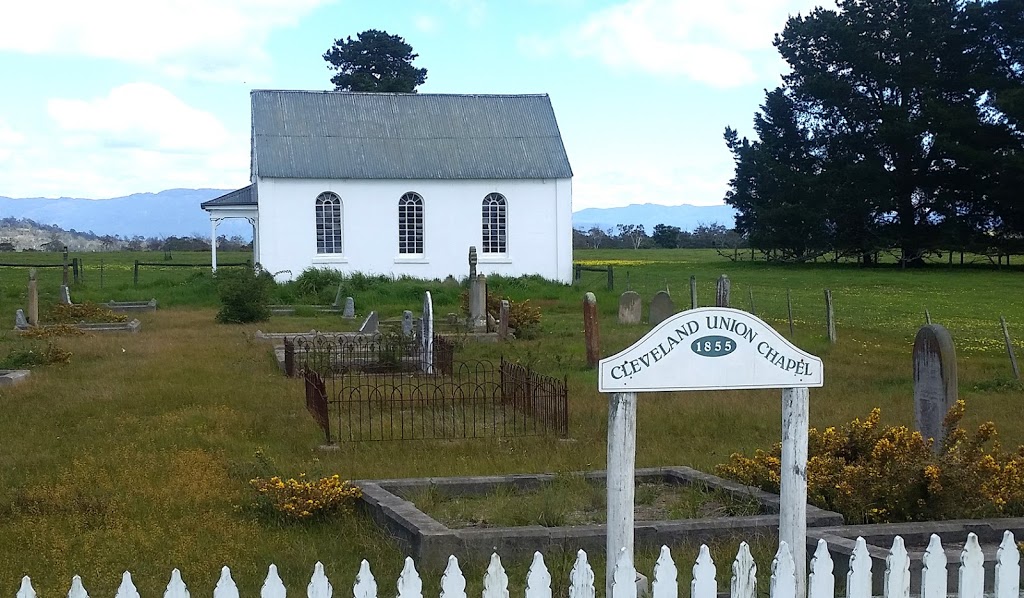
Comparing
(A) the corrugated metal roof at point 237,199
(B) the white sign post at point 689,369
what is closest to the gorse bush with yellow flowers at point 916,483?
(B) the white sign post at point 689,369

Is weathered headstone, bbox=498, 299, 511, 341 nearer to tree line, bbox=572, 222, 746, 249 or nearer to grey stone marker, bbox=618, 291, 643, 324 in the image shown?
grey stone marker, bbox=618, 291, 643, 324

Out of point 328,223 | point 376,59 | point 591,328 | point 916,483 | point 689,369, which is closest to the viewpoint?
point 689,369

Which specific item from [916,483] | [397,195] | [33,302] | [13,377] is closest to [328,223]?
[397,195]

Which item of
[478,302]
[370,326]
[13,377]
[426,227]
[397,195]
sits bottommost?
[13,377]

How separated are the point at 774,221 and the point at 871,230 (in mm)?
4580

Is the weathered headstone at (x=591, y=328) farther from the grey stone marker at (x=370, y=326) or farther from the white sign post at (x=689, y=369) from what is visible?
the white sign post at (x=689, y=369)

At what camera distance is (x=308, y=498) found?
7898 millimetres

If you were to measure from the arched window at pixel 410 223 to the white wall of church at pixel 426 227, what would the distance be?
0.31m

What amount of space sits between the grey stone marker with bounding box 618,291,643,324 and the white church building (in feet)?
44.1

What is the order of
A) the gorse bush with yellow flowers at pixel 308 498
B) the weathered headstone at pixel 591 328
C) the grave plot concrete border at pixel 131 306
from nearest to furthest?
the gorse bush with yellow flowers at pixel 308 498
the weathered headstone at pixel 591 328
the grave plot concrete border at pixel 131 306

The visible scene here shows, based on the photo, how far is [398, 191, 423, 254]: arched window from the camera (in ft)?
124

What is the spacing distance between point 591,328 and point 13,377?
8328 millimetres

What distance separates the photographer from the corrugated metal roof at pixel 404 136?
122 feet

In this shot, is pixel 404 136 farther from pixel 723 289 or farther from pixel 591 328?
pixel 591 328
